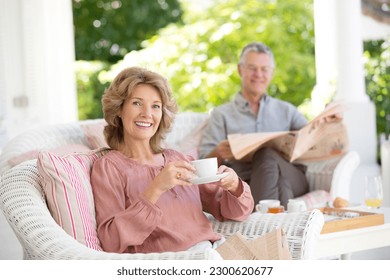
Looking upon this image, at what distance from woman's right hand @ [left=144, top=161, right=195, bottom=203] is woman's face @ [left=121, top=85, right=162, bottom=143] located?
0.83ft

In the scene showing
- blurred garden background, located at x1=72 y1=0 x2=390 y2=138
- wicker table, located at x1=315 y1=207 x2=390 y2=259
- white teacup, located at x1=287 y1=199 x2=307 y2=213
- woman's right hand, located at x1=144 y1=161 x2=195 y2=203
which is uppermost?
blurred garden background, located at x1=72 y1=0 x2=390 y2=138

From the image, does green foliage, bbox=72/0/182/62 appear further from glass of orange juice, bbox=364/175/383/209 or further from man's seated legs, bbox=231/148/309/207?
glass of orange juice, bbox=364/175/383/209

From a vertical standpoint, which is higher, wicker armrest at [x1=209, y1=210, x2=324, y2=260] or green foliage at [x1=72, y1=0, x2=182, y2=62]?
green foliage at [x1=72, y1=0, x2=182, y2=62]

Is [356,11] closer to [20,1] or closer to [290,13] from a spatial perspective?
[20,1]

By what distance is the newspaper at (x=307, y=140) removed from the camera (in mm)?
2994

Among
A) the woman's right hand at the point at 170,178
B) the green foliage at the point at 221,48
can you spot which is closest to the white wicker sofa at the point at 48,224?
the woman's right hand at the point at 170,178

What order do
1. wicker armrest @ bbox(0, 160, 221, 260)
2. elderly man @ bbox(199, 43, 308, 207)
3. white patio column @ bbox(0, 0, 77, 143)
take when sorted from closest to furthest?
wicker armrest @ bbox(0, 160, 221, 260) → elderly man @ bbox(199, 43, 308, 207) → white patio column @ bbox(0, 0, 77, 143)

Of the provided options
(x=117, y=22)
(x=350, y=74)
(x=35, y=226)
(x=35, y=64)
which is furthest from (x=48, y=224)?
(x=117, y=22)

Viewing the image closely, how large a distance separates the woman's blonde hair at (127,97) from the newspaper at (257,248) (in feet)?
1.51

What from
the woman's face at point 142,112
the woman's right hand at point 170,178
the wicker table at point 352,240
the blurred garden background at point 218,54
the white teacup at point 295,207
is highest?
the blurred garden background at point 218,54

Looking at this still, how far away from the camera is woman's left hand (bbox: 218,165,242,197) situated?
1949 millimetres

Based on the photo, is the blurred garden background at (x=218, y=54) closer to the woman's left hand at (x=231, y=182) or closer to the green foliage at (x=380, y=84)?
the green foliage at (x=380, y=84)

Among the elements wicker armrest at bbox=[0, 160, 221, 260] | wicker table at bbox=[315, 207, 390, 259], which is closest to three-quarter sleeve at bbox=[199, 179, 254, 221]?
wicker table at bbox=[315, 207, 390, 259]
